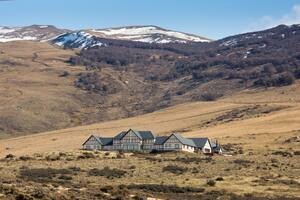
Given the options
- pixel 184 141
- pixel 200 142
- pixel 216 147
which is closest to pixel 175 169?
pixel 216 147

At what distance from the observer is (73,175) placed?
223ft

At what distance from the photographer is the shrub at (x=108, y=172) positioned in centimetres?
6856

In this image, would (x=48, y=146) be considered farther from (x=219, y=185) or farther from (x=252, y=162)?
(x=219, y=185)

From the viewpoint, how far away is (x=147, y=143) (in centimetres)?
11769

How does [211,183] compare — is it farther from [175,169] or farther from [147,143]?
[147,143]

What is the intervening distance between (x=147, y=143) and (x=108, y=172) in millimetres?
46247

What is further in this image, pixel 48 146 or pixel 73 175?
pixel 48 146

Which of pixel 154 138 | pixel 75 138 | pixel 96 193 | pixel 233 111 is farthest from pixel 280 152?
pixel 233 111

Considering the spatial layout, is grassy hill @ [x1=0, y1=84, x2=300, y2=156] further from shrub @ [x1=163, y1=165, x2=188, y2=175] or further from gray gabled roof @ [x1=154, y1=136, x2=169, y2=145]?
shrub @ [x1=163, y1=165, x2=188, y2=175]

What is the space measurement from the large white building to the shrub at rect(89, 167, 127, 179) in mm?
37664

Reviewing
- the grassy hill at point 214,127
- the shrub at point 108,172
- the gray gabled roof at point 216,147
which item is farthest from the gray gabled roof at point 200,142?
the shrub at point 108,172

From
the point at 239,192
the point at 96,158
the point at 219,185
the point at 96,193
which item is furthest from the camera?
the point at 96,158

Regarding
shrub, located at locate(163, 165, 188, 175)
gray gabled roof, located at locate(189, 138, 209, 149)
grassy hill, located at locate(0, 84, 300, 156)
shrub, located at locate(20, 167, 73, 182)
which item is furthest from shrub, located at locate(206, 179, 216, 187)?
grassy hill, located at locate(0, 84, 300, 156)

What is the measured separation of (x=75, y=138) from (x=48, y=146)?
1492 cm
